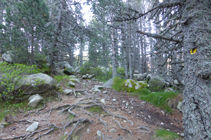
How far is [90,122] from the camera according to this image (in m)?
3.40

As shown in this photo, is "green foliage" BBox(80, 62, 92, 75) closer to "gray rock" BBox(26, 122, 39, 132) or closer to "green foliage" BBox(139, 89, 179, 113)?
"green foliage" BBox(139, 89, 179, 113)

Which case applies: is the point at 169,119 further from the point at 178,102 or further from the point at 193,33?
the point at 193,33

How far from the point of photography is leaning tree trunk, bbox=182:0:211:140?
186 cm

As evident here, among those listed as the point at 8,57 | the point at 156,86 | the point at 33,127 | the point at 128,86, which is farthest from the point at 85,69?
the point at 33,127

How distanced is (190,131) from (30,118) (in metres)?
4.92

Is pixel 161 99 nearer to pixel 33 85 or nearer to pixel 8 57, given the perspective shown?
pixel 33 85

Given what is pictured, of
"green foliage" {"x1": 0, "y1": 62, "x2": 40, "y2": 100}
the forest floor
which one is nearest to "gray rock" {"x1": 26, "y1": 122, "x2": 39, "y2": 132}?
the forest floor

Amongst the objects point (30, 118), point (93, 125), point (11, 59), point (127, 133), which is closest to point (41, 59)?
point (11, 59)

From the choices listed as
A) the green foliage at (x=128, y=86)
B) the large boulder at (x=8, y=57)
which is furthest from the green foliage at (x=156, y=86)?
the large boulder at (x=8, y=57)

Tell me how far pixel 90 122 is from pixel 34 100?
2.86 metres

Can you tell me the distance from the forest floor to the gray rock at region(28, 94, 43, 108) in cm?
37

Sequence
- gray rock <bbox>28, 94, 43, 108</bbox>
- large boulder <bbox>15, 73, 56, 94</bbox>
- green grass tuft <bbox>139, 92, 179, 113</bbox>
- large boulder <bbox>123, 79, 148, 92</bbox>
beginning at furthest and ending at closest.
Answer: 1. large boulder <bbox>123, 79, 148, 92</bbox>
2. green grass tuft <bbox>139, 92, 179, 113</bbox>
3. large boulder <bbox>15, 73, 56, 94</bbox>
4. gray rock <bbox>28, 94, 43, 108</bbox>

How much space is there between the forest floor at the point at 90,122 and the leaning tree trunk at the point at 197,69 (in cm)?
130

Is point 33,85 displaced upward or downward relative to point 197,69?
downward
